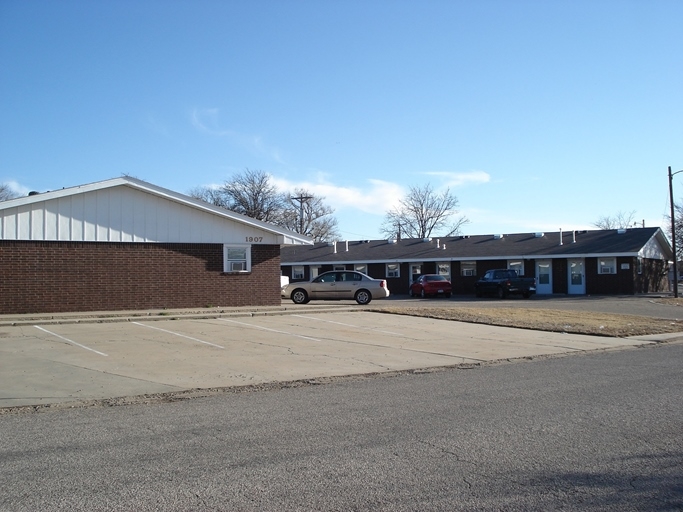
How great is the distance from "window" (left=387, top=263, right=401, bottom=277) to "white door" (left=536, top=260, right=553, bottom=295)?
985 centimetres

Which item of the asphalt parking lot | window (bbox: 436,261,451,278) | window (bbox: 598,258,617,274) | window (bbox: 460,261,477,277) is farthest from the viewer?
window (bbox: 436,261,451,278)

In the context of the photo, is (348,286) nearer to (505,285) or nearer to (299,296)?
(299,296)

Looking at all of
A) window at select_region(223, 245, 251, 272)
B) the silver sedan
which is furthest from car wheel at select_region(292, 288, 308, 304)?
window at select_region(223, 245, 251, 272)

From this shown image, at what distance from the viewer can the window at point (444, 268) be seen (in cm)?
4744

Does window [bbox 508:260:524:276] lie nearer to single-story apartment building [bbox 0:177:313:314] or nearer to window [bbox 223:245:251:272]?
single-story apartment building [bbox 0:177:313:314]

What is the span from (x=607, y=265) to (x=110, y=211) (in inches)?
1248

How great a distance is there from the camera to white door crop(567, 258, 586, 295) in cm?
4288

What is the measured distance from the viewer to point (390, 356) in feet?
44.8

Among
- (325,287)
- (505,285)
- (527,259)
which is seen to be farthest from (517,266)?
(325,287)

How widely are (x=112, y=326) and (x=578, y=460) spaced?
1462 centimetres

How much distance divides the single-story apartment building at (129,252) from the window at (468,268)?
955 inches

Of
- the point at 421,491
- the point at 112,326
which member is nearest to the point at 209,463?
the point at 421,491

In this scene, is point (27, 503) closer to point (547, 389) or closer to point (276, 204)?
point (547, 389)

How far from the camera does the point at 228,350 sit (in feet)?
45.8
